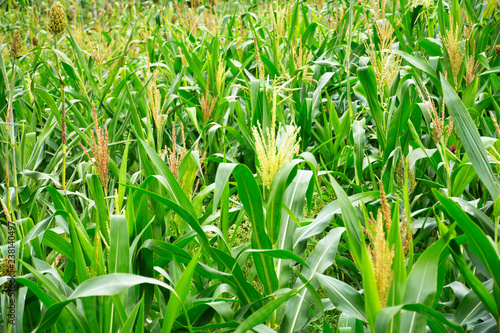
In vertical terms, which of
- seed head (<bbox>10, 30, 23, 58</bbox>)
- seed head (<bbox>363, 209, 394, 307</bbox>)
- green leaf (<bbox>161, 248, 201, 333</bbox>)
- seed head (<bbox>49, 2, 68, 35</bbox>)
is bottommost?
green leaf (<bbox>161, 248, 201, 333</bbox>)

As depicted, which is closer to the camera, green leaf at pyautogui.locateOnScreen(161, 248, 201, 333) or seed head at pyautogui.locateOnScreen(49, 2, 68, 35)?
green leaf at pyautogui.locateOnScreen(161, 248, 201, 333)

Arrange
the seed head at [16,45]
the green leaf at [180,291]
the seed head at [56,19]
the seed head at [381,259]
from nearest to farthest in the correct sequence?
1. the seed head at [381,259]
2. the green leaf at [180,291]
3. the seed head at [16,45]
4. the seed head at [56,19]

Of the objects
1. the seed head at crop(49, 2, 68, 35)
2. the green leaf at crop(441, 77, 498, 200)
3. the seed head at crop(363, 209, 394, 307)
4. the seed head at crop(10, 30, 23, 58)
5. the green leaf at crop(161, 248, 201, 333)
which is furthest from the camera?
the seed head at crop(49, 2, 68, 35)

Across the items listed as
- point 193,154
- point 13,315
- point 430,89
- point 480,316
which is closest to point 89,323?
point 13,315

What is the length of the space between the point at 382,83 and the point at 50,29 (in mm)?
1363

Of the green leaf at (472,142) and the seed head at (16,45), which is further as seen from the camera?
the seed head at (16,45)

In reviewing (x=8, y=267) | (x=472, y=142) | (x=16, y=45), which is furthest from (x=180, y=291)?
(x=16, y=45)

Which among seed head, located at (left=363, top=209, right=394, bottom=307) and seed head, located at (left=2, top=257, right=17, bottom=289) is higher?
seed head, located at (left=363, top=209, right=394, bottom=307)

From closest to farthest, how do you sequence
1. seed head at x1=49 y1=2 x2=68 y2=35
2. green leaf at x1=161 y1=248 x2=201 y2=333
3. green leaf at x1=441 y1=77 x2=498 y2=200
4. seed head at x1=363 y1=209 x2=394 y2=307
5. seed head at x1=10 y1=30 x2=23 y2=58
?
seed head at x1=363 y1=209 x2=394 y2=307 → green leaf at x1=161 y1=248 x2=201 y2=333 → green leaf at x1=441 y1=77 x2=498 y2=200 → seed head at x1=10 y1=30 x2=23 y2=58 → seed head at x1=49 y1=2 x2=68 y2=35

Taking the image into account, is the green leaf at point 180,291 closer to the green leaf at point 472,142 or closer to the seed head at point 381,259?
the seed head at point 381,259

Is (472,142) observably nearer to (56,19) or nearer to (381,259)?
(381,259)

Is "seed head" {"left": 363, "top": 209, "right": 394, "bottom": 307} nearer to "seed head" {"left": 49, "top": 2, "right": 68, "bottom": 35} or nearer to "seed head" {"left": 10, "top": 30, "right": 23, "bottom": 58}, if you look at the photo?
"seed head" {"left": 10, "top": 30, "right": 23, "bottom": 58}

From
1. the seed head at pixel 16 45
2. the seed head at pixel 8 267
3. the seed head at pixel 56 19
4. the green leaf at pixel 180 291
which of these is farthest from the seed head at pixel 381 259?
the seed head at pixel 56 19

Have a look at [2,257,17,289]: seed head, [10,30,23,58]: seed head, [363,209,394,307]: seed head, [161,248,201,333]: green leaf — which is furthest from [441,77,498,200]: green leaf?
[10,30,23,58]: seed head
